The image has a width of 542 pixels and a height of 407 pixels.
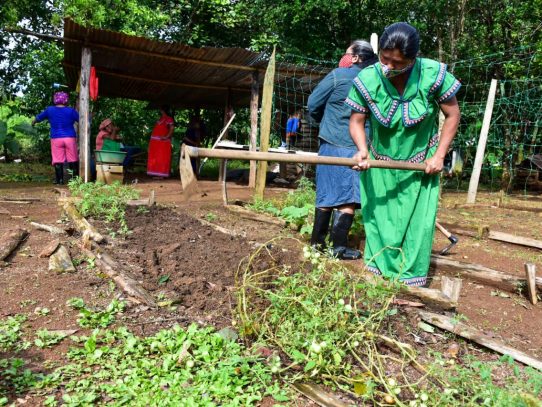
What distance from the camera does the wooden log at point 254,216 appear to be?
5.68 meters

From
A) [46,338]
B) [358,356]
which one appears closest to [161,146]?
→ [46,338]

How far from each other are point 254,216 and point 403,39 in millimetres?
3537

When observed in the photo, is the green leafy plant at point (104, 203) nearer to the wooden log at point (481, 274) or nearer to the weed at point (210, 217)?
the weed at point (210, 217)

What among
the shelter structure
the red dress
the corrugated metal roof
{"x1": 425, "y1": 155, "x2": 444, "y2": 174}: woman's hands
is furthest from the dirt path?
the red dress

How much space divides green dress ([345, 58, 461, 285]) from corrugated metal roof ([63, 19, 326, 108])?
17.5 feet

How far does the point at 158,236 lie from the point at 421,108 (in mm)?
2628

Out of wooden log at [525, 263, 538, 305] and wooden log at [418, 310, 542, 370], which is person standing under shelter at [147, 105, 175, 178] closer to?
wooden log at [525, 263, 538, 305]

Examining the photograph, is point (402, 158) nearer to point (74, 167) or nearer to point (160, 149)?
point (74, 167)

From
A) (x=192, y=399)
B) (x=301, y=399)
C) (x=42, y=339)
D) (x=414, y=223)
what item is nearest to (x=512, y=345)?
(x=414, y=223)

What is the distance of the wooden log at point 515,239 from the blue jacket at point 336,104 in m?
2.40

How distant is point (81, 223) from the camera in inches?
181

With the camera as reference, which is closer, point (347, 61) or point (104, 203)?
point (347, 61)

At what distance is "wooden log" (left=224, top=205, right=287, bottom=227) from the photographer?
568 centimetres

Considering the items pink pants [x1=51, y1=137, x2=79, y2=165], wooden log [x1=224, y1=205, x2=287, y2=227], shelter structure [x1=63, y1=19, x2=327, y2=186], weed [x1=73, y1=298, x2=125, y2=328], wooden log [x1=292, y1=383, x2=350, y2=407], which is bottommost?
wooden log [x1=292, y1=383, x2=350, y2=407]
